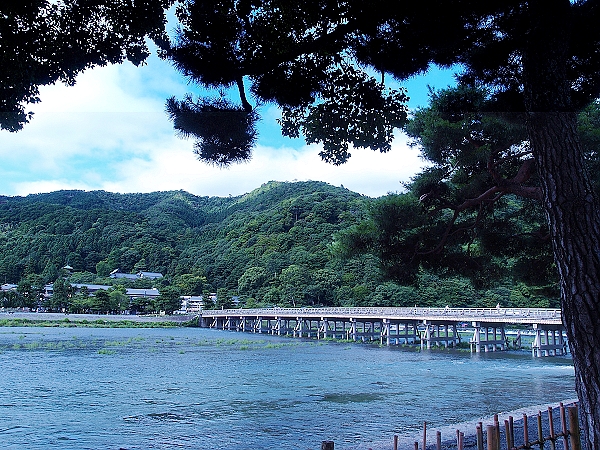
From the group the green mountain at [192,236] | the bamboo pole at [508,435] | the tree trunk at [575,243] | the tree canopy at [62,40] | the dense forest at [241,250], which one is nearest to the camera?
the tree trunk at [575,243]

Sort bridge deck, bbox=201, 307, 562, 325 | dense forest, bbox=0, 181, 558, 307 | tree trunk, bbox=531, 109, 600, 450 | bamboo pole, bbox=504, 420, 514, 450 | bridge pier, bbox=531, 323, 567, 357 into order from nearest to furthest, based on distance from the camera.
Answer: tree trunk, bbox=531, 109, 600, 450 → bamboo pole, bbox=504, 420, 514, 450 → dense forest, bbox=0, 181, 558, 307 → bridge deck, bbox=201, 307, 562, 325 → bridge pier, bbox=531, 323, 567, 357

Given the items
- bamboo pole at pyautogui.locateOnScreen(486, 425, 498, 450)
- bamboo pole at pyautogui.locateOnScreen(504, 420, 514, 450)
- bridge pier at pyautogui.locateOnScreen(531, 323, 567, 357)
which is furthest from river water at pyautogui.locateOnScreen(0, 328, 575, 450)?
bamboo pole at pyautogui.locateOnScreen(486, 425, 498, 450)

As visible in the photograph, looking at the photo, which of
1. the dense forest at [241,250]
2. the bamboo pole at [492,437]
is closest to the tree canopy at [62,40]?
the bamboo pole at [492,437]

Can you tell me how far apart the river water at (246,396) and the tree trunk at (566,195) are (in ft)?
12.8

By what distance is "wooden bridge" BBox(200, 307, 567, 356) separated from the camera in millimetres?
19672

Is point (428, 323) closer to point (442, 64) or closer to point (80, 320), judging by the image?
point (442, 64)

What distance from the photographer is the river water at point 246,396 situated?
24.6ft

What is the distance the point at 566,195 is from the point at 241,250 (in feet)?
119

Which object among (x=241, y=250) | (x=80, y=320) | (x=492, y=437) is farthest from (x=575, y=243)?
(x=80, y=320)

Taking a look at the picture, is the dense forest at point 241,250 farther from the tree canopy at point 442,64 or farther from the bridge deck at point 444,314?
the tree canopy at point 442,64

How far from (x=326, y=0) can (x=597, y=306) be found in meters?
2.34

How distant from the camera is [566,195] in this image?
2691 millimetres

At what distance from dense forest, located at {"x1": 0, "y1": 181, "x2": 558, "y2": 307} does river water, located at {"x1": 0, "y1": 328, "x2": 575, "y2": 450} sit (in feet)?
7.95

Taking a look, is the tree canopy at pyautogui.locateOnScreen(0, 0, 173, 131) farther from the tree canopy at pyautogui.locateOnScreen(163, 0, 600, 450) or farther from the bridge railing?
the bridge railing
